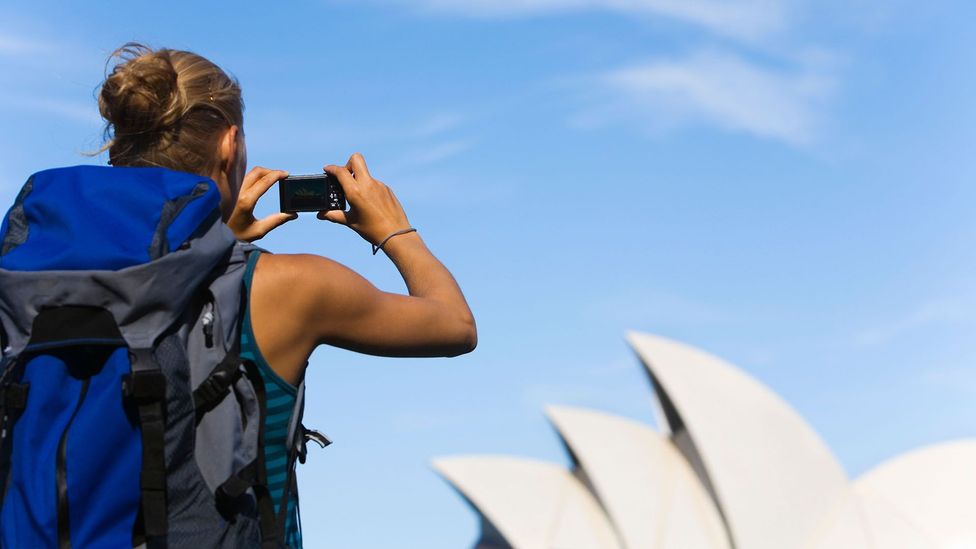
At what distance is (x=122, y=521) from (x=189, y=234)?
16.2 inches

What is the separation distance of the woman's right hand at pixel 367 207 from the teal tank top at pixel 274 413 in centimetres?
36

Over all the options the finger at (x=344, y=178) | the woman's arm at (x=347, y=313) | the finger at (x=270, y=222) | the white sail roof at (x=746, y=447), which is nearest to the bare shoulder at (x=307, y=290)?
the woman's arm at (x=347, y=313)

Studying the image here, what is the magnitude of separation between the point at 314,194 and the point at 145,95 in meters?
0.42

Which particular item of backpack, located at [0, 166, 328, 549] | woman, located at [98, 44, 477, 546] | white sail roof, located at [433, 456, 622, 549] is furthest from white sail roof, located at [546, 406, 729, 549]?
backpack, located at [0, 166, 328, 549]

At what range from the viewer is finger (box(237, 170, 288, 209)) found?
245cm

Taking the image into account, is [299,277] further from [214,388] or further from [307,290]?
[214,388]

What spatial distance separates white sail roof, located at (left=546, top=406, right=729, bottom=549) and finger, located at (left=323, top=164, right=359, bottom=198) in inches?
853

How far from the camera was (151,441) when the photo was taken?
1.71 meters

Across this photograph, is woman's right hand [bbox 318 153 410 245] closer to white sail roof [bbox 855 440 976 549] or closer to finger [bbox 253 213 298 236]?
finger [bbox 253 213 298 236]

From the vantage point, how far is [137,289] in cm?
176

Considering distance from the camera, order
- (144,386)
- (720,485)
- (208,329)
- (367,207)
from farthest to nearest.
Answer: (720,485) < (367,207) < (208,329) < (144,386)

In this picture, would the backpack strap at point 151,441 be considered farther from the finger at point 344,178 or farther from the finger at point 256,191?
the finger at point 256,191

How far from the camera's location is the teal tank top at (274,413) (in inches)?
72.8

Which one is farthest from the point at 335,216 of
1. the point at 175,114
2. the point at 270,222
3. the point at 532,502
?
the point at 532,502
